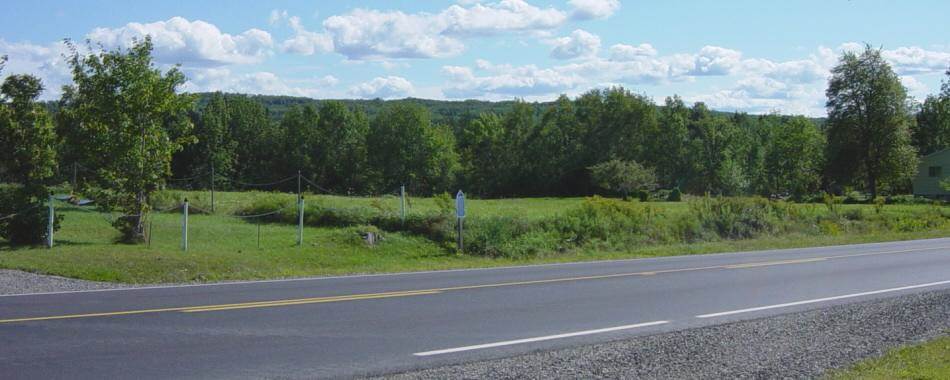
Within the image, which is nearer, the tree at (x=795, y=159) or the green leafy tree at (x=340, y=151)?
the tree at (x=795, y=159)

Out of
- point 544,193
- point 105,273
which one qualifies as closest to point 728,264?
point 105,273

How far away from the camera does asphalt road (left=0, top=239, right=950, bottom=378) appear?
907 centimetres

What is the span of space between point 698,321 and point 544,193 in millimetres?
78156

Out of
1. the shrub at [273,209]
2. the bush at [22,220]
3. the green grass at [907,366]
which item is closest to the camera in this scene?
the green grass at [907,366]

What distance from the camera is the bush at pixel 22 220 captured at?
20719mm

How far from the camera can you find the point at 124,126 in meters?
Result: 21.7

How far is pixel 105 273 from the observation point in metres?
17.2

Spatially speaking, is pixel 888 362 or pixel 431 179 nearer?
pixel 888 362

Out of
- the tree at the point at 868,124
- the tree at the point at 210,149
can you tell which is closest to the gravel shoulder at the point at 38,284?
the tree at the point at 210,149

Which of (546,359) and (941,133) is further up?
(941,133)

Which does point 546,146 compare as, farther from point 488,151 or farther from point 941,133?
point 941,133

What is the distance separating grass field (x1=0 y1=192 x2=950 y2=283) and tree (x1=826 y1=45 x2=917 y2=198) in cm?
4098

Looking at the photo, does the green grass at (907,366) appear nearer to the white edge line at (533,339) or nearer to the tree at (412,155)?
the white edge line at (533,339)

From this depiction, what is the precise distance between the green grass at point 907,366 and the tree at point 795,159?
3394 inches
